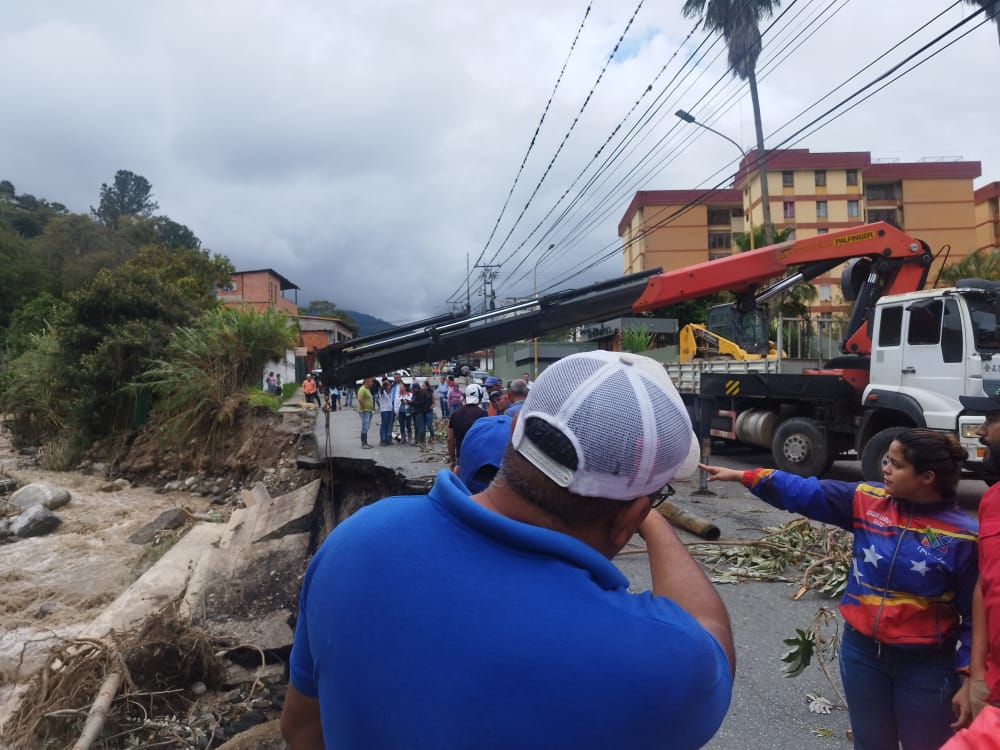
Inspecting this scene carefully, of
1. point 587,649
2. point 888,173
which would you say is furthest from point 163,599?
point 888,173

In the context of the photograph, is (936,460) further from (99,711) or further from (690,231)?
(690,231)

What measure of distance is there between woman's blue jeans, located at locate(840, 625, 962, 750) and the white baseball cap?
1757mm

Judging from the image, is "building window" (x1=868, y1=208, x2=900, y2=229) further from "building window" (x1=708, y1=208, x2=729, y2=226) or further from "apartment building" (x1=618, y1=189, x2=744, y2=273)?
"building window" (x1=708, y1=208, x2=729, y2=226)

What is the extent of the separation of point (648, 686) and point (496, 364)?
127ft

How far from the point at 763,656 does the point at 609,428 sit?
3.86 metres

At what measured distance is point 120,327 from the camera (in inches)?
667

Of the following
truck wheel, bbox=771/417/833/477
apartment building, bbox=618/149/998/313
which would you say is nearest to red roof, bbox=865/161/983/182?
apartment building, bbox=618/149/998/313

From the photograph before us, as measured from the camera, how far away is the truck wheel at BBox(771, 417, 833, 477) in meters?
9.98

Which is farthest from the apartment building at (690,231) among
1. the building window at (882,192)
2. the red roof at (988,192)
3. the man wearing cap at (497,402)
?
the man wearing cap at (497,402)

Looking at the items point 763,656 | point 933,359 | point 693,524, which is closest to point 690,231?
point 933,359

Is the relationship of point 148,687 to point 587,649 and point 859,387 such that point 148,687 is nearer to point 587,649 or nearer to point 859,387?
point 587,649

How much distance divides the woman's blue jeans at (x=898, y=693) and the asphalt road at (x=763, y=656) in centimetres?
111

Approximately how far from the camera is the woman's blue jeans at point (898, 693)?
2.24 meters

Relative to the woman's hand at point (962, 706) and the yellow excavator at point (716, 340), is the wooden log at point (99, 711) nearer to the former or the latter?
the woman's hand at point (962, 706)
